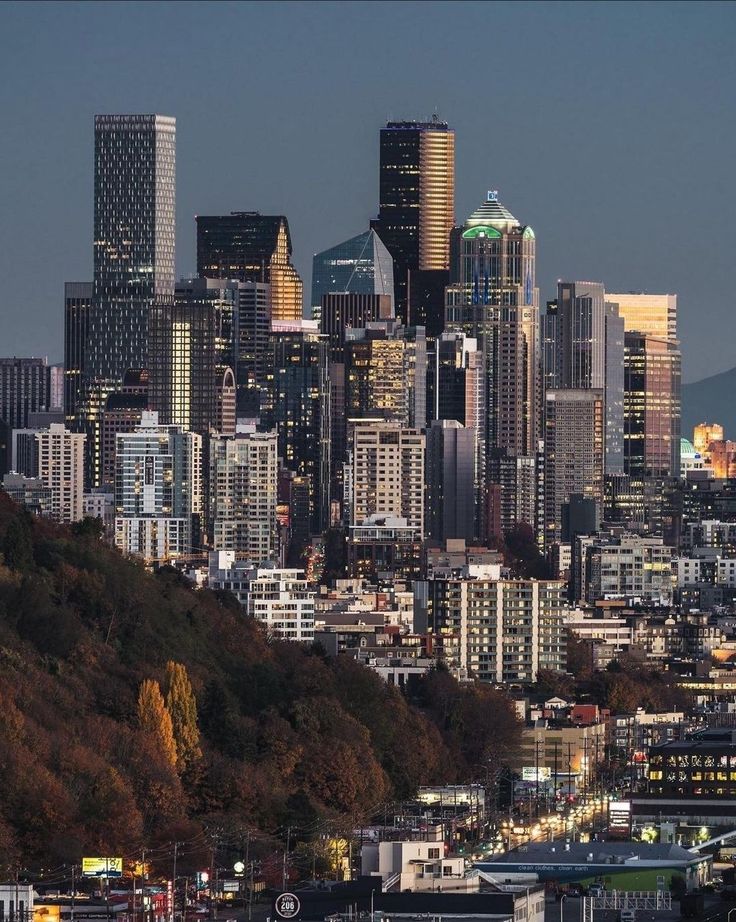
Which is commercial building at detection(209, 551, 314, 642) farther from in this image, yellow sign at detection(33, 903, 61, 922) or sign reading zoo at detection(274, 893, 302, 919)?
sign reading zoo at detection(274, 893, 302, 919)

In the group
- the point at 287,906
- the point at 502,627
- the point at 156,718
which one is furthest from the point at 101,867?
the point at 502,627

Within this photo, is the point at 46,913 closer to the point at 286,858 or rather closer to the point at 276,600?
the point at 286,858

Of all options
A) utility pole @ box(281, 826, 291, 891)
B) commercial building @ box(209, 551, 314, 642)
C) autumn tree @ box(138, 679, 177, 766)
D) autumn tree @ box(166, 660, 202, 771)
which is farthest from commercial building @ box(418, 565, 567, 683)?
utility pole @ box(281, 826, 291, 891)

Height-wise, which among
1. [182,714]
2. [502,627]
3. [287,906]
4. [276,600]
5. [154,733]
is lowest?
[287,906]

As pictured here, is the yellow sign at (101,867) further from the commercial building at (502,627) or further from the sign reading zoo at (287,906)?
the commercial building at (502,627)

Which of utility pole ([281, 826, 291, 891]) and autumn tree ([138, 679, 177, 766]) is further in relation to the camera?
autumn tree ([138, 679, 177, 766])

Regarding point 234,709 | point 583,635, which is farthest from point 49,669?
point 583,635
